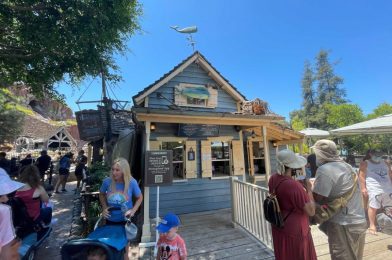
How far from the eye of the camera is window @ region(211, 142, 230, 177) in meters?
7.16

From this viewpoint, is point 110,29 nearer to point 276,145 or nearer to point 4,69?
point 4,69

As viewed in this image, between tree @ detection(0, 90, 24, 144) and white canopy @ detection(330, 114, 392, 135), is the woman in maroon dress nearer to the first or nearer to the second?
white canopy @ detection(330, 114, 392, 135)

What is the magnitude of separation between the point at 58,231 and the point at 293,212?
5.39m

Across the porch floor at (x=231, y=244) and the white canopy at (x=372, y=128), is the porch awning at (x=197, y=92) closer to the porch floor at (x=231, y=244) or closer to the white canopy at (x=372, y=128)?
the porch floor at (x=231, y=244)

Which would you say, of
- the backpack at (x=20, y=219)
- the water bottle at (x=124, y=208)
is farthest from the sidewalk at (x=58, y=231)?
the water bottle at (x=124, y=208)

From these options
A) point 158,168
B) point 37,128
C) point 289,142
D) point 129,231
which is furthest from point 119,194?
point 37,128

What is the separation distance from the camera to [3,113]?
69.3 ft

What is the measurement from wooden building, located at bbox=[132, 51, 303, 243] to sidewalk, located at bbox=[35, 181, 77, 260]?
7.14ft

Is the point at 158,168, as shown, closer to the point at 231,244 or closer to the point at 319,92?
the point at 231,244

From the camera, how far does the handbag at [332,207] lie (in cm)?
218

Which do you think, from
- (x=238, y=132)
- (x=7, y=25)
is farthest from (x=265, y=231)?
(x=7, y=25)

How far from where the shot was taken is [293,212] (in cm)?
218

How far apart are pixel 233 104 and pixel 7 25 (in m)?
6.86

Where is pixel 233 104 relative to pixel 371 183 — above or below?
above
